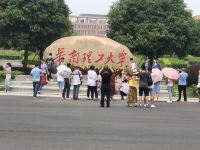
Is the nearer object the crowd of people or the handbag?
the crowd of people

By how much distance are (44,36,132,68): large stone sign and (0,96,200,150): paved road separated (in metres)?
11.6

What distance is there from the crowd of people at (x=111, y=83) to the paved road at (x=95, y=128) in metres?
1.69

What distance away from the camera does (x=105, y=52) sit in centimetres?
3203

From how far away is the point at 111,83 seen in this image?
24.2 meters

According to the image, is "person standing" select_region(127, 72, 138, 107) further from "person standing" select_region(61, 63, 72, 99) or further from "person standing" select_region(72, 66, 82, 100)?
"person standing" select_region(61, 63, 72, 99)

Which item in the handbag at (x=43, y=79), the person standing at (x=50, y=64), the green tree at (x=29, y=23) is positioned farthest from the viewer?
the green tree at (x=29, y=23)

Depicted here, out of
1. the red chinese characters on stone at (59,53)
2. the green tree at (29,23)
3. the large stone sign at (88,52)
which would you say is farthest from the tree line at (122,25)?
the red chinese characters on stone at (59,53)

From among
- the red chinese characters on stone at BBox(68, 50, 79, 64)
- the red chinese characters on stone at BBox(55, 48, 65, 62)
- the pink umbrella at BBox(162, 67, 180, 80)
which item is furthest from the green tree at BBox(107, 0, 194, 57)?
the pink umbrella at BBox(162, 67, 180, 80)

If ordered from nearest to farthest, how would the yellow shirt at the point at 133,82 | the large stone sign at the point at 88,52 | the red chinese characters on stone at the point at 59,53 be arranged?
1. the yellow shirt at the point at 133,82
2. the red chinese characters on stone at the point at 59,53
3. the large stone sign at the point at 88,52

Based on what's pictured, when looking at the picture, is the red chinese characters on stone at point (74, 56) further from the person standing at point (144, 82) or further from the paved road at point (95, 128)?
the paved road at point (95, 128)

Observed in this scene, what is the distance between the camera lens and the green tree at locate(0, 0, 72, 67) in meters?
42.2

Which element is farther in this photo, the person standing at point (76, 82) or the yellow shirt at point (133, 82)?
the person standing at point (76, 82)

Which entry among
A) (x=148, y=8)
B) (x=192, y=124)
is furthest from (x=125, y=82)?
(x=148, y=8)

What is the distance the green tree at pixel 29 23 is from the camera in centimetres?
4222
